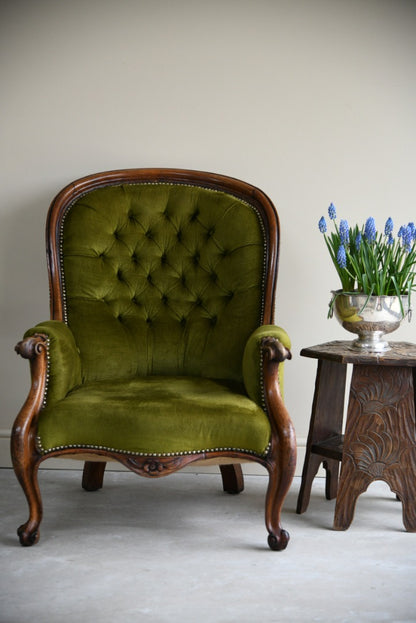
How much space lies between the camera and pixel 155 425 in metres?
1.73

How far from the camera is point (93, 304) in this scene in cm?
225

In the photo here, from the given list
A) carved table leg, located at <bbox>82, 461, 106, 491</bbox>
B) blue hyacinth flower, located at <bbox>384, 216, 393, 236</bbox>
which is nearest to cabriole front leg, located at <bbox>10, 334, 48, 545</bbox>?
carved table leg, located at <bbox>82, 461, 106, 491</bbox>

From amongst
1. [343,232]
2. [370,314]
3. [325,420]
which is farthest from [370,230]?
[325,420]

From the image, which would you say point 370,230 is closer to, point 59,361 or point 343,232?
point 343,232

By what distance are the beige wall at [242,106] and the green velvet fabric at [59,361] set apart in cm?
78

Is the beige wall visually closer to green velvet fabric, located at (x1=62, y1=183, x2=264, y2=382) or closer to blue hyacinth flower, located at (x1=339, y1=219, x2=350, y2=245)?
green velvet fabric, located at (x1=62, y1=183, x2=264, y2=382)

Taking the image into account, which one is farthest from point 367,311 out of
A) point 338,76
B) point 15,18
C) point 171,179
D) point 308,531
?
point 15,18

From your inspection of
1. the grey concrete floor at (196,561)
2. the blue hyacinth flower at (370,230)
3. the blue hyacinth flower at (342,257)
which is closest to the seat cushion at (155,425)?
the grey concrete floor at (196,561)

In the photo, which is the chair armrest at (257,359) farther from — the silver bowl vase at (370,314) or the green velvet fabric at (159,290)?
the silver bowl vase at (370,314)

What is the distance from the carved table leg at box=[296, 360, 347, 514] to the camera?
213cm

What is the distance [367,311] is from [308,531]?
693 mm

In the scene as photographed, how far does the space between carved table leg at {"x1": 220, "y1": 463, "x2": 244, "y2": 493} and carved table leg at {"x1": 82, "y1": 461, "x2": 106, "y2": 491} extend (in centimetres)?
43

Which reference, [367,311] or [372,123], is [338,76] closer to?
[372,123]

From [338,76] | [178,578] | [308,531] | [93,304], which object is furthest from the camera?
[338,76]
